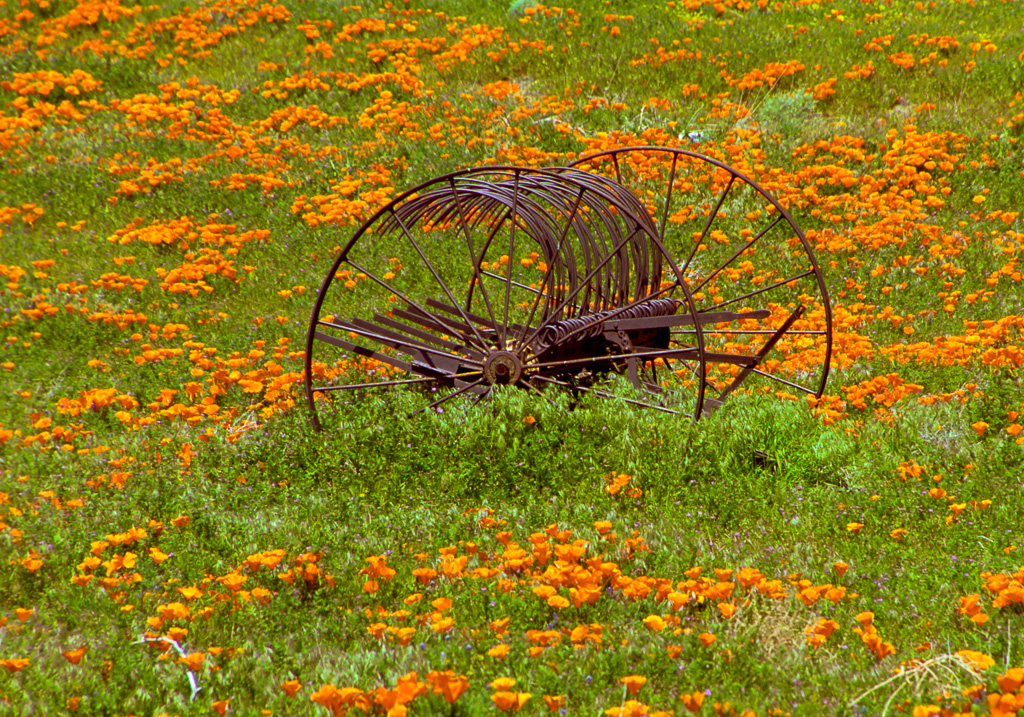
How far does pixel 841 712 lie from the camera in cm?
320

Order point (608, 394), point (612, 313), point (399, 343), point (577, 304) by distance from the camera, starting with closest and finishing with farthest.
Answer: point (608, 394) < point (612, 313) < point (399, 343) < point (577, 304)

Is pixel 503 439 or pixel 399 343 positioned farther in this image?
pixel 399 343

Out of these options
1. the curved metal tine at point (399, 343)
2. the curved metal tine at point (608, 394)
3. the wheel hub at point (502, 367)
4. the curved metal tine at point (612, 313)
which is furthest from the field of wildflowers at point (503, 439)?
the curved metal tine at point (612, 313)

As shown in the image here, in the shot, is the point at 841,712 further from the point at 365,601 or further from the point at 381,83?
the point at 381,83

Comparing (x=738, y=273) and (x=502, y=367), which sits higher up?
(x=738, y=273)

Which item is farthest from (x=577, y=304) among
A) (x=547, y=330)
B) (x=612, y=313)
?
(x=547, y=330)

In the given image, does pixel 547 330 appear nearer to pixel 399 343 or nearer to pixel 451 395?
pixel 451 395

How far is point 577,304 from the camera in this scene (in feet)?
24.4

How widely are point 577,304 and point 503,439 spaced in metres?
2.14

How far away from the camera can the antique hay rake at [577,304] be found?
612cm

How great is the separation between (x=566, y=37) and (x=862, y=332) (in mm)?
8523

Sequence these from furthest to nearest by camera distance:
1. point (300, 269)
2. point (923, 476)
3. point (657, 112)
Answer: point (657, 112)
point (300, 269)
point (923, 476)

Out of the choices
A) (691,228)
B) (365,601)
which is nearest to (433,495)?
(365,601)

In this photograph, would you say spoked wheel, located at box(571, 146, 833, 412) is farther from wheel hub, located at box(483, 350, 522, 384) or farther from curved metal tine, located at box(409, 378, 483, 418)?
curved metal tine, located at box(409, 378, 483, 418)
